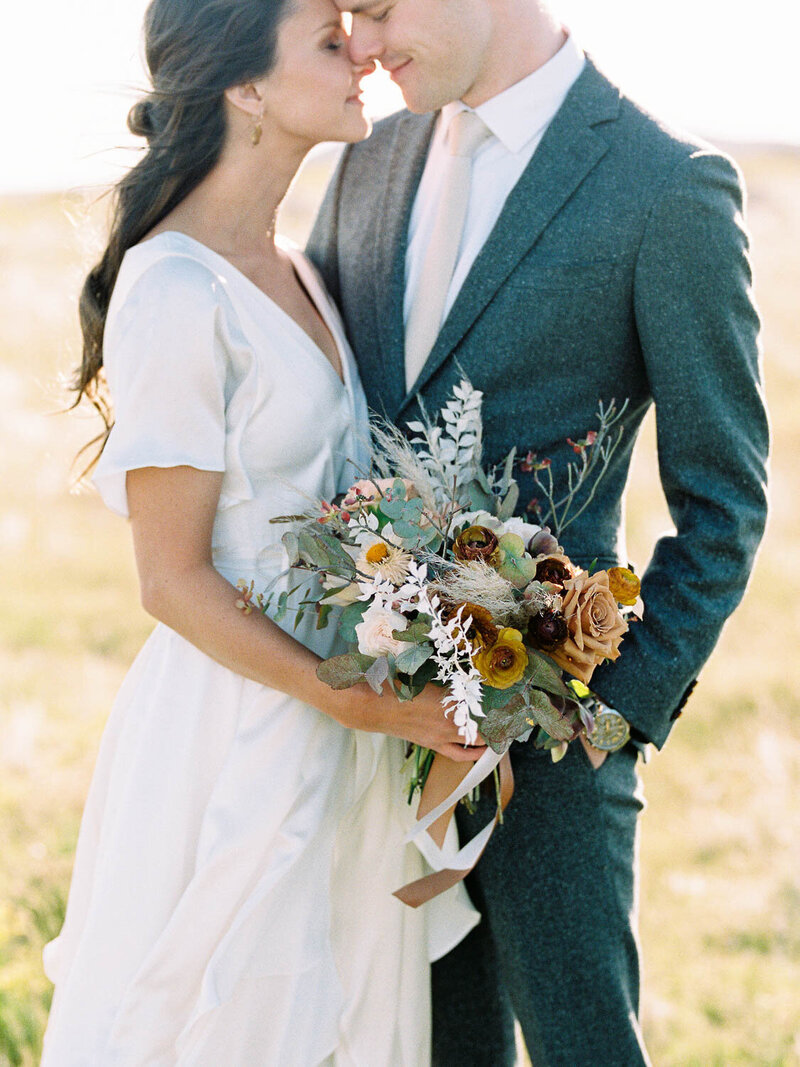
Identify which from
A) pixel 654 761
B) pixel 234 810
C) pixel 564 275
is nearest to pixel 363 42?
pixel 564 275

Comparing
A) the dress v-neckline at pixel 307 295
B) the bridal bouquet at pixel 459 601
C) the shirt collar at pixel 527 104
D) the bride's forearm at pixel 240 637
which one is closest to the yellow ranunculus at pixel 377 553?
the bridal bouquet at pixel 459 601

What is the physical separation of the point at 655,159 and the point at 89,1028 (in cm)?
214

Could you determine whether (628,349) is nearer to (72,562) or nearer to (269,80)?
(269,80)

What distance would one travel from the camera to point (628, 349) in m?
2.54

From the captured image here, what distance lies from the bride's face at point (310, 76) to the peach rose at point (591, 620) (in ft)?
3.97

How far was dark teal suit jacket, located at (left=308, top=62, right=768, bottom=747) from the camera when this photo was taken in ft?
7.85

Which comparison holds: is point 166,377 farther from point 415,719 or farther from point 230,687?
point 415,719

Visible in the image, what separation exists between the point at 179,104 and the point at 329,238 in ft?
2.15

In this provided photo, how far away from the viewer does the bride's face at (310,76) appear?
2.48m

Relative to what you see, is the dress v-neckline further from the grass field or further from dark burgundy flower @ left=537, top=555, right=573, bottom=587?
dark burgundy flower @ left=537, top=555, right=573, bottom=587

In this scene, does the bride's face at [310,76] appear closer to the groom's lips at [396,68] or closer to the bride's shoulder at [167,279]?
the groom's lips at [396,68]

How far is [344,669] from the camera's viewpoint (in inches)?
84.3

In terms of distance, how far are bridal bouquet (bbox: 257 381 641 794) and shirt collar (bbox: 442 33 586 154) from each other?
2.70ft

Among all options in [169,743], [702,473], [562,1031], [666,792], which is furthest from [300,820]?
[666,792]
